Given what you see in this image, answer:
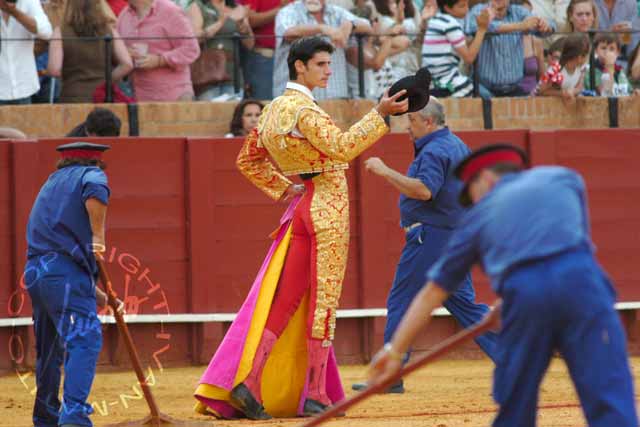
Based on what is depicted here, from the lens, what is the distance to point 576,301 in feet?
12.9

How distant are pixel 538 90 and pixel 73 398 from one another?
5.97 metres

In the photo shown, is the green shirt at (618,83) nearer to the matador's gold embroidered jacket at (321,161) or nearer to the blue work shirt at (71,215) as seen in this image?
the matador's gold embroidered jacket at (321,161)

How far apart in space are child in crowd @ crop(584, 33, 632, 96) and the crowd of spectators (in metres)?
0.01

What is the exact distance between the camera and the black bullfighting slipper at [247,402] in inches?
274

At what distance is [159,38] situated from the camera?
10133 mm

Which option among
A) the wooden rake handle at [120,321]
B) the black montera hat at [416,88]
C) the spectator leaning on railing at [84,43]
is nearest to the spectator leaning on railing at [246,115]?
the spectator leaning on railing at [84,43]

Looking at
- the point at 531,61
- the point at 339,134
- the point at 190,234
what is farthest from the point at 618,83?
the point at 339,134

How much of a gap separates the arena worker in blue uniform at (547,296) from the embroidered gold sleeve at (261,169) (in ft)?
10.6

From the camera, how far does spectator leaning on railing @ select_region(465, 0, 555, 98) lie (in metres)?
10.8

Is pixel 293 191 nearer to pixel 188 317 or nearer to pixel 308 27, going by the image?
pixel 188 317

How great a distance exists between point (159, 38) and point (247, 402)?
3.96 metres

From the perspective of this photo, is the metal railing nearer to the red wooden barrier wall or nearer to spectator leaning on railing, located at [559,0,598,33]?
spectator leaning on railing, located at [559,0,598,33]

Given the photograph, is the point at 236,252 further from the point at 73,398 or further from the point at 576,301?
the point at 576,301

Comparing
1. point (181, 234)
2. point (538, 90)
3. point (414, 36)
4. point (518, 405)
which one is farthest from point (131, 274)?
point (518, 405)
